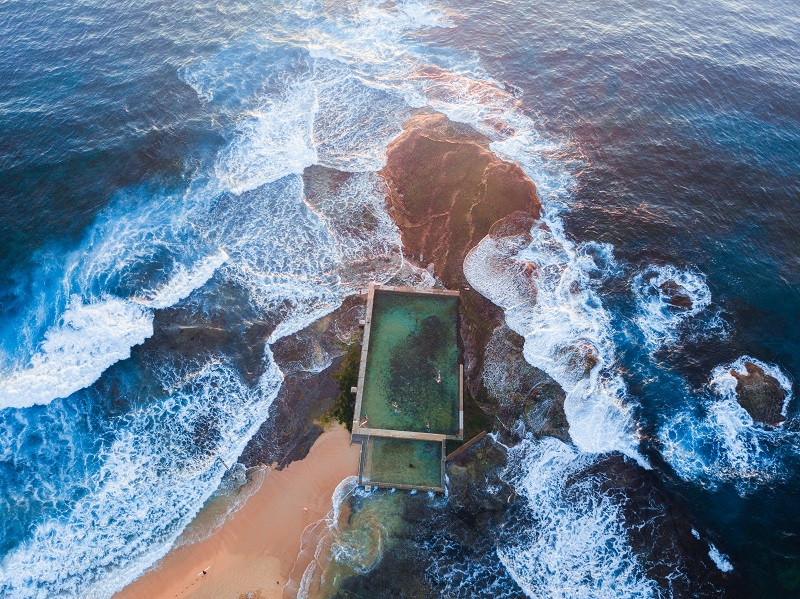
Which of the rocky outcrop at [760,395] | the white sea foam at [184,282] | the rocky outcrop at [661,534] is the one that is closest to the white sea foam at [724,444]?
the rocky outcrop at [760,395]

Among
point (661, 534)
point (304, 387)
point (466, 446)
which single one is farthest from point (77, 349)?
point (661, 534)

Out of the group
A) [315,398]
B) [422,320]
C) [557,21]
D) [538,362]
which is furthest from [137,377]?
[557,21]

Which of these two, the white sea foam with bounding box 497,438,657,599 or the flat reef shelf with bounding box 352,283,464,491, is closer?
the white sea foam with bounding box 497,438,657,599

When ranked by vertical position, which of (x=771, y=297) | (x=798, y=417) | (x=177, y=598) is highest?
(x=771, y=297)

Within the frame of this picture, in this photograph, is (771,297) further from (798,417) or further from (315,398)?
(315,398)

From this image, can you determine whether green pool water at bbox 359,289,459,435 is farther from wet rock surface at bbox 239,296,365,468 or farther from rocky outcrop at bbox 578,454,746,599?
rocky outcrop at bbox 578,454,746,599

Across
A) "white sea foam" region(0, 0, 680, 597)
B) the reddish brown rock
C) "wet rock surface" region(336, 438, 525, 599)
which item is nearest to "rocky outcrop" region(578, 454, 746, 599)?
"white sea foam" region(0, 0, 680, 597)

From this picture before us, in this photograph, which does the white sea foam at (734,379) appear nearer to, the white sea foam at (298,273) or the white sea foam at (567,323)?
the white sea foam at (567,323)
